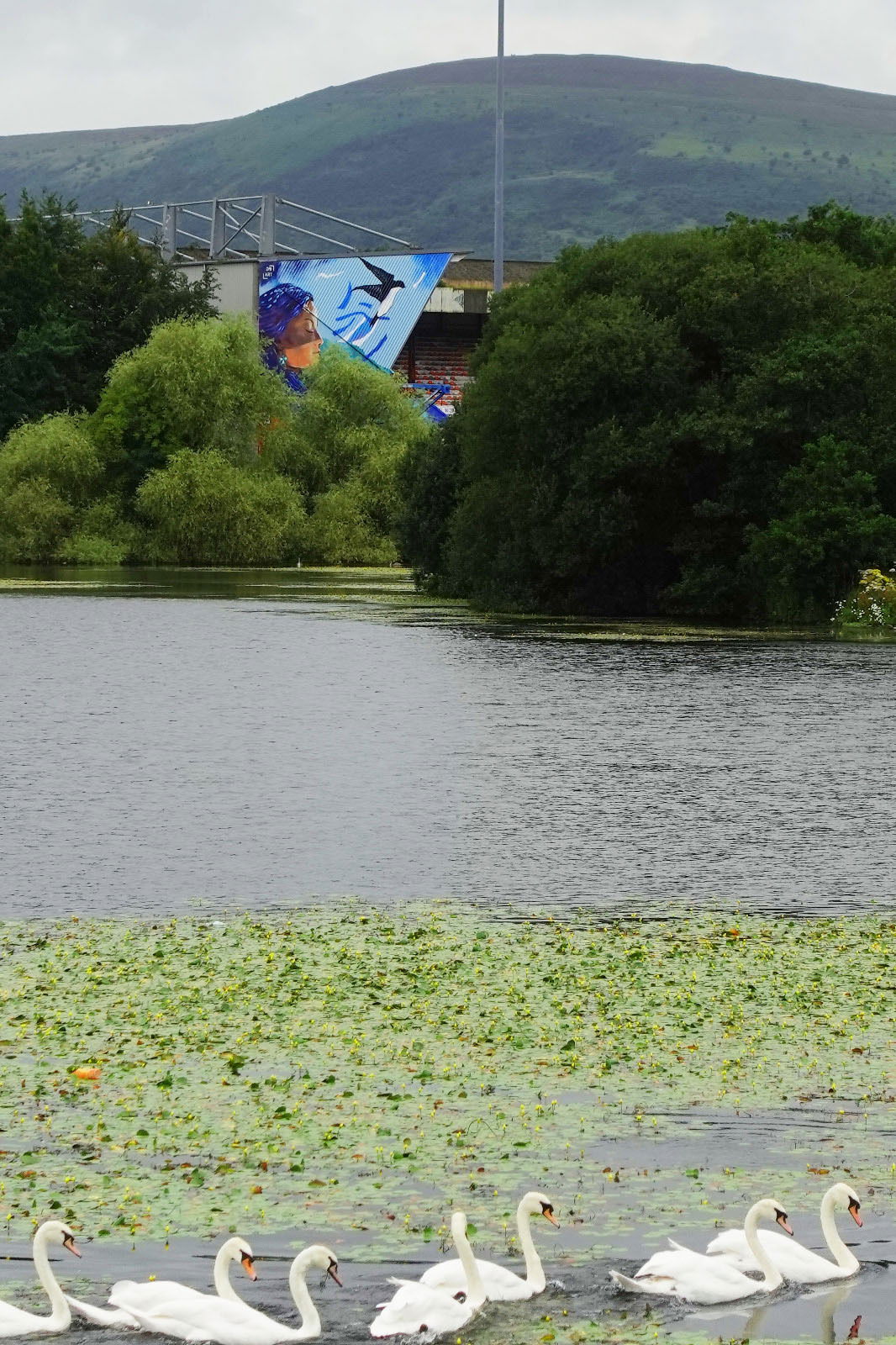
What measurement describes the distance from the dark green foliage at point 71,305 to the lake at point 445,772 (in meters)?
59.9

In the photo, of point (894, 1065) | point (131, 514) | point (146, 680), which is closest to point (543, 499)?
point (146, 680)

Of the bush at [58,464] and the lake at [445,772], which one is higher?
the bush at [58,464]

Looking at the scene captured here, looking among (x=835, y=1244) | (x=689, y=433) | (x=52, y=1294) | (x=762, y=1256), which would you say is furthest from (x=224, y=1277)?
(x=689, y=433)

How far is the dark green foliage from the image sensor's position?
335 feet

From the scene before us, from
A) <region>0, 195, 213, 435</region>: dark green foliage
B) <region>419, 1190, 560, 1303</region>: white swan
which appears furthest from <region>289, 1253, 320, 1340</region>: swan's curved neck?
<region>0, 195, 213, 435</region>: dark green foliage

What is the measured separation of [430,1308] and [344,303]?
3928 inches

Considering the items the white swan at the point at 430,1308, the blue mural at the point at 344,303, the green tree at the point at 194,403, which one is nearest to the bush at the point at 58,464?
the green tree at the point at 194,403

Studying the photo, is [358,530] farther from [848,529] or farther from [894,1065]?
[894,1065]

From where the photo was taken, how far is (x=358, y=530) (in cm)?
8550

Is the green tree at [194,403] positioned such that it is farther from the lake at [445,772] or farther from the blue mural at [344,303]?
Answer: the lake at [445,772]

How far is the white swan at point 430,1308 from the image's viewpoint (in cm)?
721

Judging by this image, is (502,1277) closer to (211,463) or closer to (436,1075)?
(436,1075)

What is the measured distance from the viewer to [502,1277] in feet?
24.9

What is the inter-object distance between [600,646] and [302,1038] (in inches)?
1246
